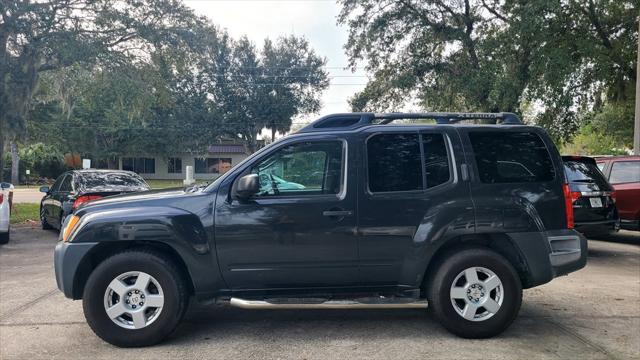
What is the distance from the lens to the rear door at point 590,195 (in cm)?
835

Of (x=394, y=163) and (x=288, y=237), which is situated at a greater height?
(x=394, y=163)

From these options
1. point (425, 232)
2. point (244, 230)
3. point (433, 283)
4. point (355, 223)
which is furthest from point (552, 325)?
point (244, 230)

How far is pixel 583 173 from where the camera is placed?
8.56 meters

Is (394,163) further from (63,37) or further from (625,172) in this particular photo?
(63,37)

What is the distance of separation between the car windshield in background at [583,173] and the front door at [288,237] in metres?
5.87

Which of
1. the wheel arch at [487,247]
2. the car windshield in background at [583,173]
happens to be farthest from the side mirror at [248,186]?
the car windshield in background at [583,173]

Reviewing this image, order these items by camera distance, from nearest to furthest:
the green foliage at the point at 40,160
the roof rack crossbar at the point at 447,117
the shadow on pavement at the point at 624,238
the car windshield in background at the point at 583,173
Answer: the roof rack crossbar at the point at 447,117 → the car windshield in background at the point at 583,173 → the shadow on pavement at the point at 624,238 → the green foliage at the point at 40,160

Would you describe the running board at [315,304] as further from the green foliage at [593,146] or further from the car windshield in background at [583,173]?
the green foliage at [593,146]

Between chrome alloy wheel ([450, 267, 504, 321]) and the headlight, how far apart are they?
141 inches

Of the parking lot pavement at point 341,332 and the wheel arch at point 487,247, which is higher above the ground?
the wheel arch at point 487,247

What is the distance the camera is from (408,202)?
4.46 m

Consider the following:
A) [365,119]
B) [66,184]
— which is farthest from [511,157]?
[66,184]

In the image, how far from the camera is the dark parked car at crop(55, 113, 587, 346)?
4.30m

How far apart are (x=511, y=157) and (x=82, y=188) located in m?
8.61
